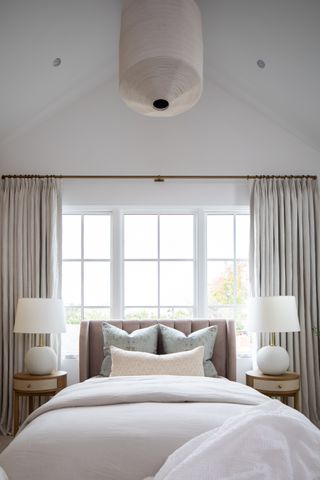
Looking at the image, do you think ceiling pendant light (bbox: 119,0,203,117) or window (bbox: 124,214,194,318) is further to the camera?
window (bbox: 124,214,194,318)

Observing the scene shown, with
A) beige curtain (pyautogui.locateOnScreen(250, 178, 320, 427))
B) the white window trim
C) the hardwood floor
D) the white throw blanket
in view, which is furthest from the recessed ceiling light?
the white throw blanket

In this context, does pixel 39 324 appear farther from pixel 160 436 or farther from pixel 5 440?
pixel 160 436

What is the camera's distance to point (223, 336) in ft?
18.0

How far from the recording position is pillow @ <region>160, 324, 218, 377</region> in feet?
16.8

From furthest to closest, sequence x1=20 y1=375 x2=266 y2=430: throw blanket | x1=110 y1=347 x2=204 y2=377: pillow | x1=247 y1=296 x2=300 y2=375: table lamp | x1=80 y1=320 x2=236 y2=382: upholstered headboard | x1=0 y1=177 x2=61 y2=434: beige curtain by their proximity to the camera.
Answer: x1=0 y1=177 x2=61 y2=434: beige curtain
x1=80 y1=320 x2=236 y2=382: upholstered headboard
x1=247 y1=296 x2=300 y2=375: table lamp
x1=110 y1=347 x2=204 y2=377: pillow
x1=20 y1=375 x2=266 y2=430: throw blanket

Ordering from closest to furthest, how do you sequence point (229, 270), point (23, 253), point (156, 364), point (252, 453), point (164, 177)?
point (252, 453)
point (156, 364)
point (23, 253)
point (164, 177)
point (229, 270)

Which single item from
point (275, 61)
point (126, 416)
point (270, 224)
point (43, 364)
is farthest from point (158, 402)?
point (275, 61)

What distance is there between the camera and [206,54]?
5.50m

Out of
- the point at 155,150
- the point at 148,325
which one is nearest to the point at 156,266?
the point at 148,325

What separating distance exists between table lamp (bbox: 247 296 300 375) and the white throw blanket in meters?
2.26

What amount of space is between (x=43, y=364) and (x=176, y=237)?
1.80 m

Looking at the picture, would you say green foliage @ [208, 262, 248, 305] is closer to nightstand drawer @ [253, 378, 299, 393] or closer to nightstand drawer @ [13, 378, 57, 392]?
nightstand drawer @ [253, 378, 299, 393]

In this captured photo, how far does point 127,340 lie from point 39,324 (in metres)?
0.78

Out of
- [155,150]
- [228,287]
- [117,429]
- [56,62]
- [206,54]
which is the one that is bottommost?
[117,429]
